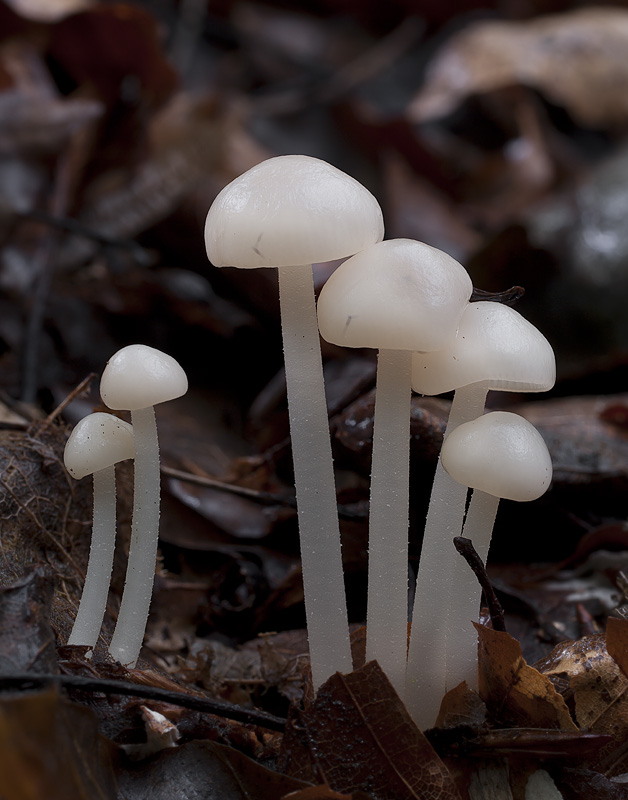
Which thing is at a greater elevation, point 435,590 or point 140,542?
point 140,542

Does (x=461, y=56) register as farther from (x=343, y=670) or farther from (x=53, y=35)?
(x=343, y=670)

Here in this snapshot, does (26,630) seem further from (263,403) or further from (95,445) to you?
(263,403)

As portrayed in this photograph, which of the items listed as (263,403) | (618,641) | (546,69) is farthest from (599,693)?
(546,69)

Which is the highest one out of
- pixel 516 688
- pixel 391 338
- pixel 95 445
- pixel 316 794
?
pixel 391 338

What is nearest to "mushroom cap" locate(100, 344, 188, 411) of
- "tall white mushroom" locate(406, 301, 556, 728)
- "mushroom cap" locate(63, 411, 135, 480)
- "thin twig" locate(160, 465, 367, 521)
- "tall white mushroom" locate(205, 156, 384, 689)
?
"mushroom cap" locate(63, 411, 135, 480)

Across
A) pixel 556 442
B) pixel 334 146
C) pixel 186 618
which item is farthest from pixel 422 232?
pixel 186 618

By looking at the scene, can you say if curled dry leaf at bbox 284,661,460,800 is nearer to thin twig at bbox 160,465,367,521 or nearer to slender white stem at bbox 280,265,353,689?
slender white stem at bbox 280,265,353,689
